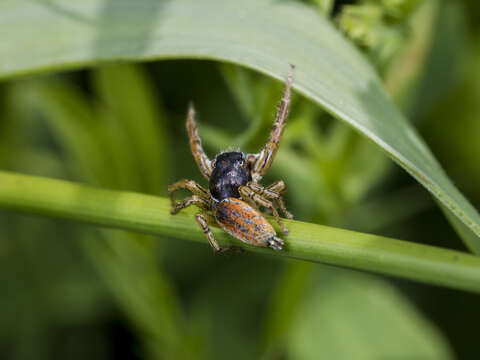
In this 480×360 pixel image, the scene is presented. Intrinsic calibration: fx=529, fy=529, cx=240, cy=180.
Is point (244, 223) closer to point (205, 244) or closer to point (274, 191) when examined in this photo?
point (274, 191)

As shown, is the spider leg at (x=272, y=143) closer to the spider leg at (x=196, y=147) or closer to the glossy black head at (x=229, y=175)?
the glossy black head at (x=229, y=175)

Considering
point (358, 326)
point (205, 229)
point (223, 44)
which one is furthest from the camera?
point (358, 326)

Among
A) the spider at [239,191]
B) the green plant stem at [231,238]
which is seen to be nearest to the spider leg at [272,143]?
the spider at [239,191]

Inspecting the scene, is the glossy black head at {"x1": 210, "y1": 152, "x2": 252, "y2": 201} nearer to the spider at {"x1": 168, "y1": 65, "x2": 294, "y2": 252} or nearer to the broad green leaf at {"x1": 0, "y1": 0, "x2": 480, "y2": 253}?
the spider at {"x1": 168, "y1": 65, "x2": 294, "y2": 252}

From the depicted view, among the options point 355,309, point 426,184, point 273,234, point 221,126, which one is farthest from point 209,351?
point 426,184

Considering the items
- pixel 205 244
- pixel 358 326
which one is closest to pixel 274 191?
pixel 205 244

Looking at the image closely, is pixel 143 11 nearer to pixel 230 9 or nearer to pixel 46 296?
pixel 230 9
